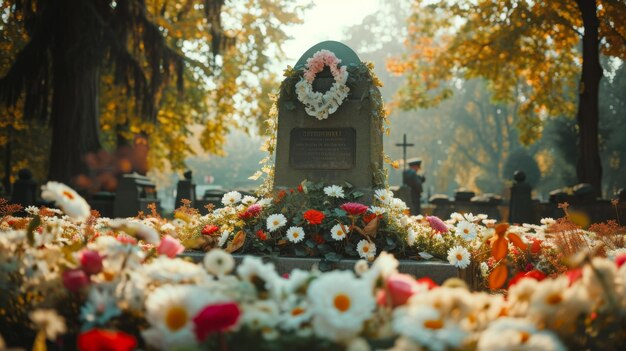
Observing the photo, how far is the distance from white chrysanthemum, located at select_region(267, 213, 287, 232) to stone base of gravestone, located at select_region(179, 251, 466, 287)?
396 mm

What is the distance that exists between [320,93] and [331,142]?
620mm

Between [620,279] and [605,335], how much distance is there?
0.66ft

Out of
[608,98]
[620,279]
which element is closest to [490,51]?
[620,279]

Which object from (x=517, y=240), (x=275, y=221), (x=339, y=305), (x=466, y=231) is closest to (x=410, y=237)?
(x=466, y=231)

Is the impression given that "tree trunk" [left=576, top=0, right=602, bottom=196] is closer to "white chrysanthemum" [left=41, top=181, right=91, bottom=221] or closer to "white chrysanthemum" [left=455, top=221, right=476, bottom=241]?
"white chrysanthemum" [left=455, top=221, right=476, bottom=241]

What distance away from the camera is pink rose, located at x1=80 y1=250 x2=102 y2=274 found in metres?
2.02

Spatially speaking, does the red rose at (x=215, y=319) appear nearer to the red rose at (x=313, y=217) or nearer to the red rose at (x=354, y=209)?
the red rose at (x=313, y=217)

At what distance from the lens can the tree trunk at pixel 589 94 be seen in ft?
47.3

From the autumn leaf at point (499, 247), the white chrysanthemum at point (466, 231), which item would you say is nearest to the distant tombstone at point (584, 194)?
the white chrysanthemum at point (466, 231)

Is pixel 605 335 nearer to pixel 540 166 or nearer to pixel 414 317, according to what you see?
pixel 414 317

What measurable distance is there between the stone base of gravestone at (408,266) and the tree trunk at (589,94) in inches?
425

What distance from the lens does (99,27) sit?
10.6m

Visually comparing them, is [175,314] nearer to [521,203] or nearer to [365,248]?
[365,248]

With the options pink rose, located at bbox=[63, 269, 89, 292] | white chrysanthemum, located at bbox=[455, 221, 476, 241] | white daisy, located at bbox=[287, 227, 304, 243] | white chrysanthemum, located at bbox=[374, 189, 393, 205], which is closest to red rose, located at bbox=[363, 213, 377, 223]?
white chrysanthemum, located at bbox=[374, 189, 393, 205]
